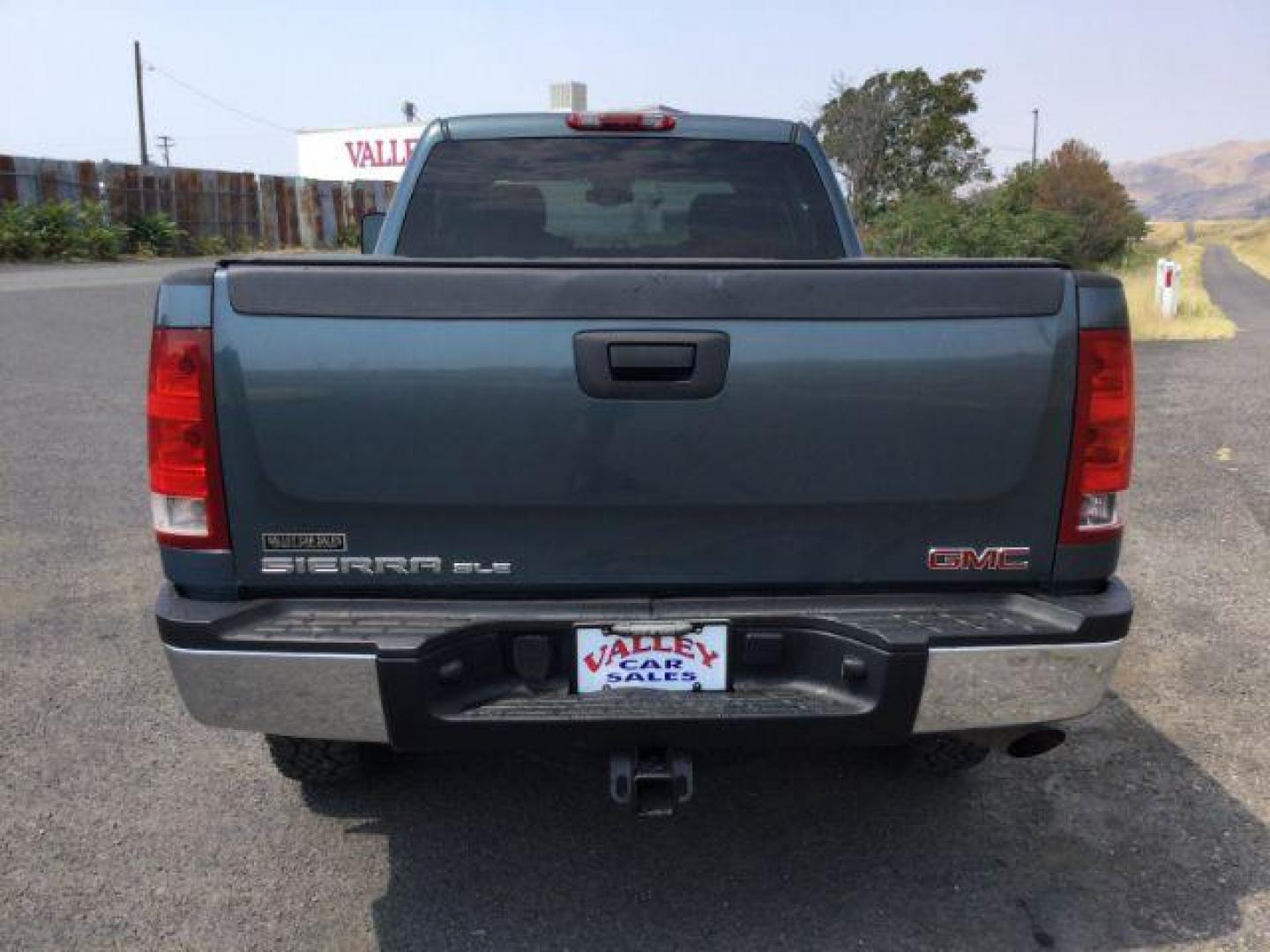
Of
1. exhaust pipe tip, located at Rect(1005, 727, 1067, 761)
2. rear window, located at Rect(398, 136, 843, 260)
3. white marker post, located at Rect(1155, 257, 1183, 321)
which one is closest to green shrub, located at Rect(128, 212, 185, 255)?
white marker post, located at Rect(1155, 257, 1183, 321)

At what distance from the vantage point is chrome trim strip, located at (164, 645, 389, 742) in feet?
7.82

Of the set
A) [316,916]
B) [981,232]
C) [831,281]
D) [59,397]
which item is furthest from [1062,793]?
[981,232]

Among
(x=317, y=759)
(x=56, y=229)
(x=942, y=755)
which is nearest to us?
(x=317, y=759)

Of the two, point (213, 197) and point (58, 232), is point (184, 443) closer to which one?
point (58, 232)

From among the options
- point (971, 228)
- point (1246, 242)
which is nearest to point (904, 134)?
point (971, 228)

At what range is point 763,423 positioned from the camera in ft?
7.92

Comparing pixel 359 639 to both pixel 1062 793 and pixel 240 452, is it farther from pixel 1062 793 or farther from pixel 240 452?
pixel 1062 793

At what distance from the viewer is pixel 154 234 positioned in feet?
95.7

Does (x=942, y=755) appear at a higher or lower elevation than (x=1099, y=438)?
lower

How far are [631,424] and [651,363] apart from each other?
13 centimetres

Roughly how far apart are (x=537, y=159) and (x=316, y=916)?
2.65 metres

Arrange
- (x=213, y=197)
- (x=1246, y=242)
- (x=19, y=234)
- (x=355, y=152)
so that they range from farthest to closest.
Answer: (x=1246, y=242), (x=355, y=152), (x=213, y=197), (x=19, y=234)

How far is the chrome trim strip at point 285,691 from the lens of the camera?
93.8 inches

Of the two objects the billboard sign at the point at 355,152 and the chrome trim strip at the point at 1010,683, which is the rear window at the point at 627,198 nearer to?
the chrome trim strip at the point at 1010,683
